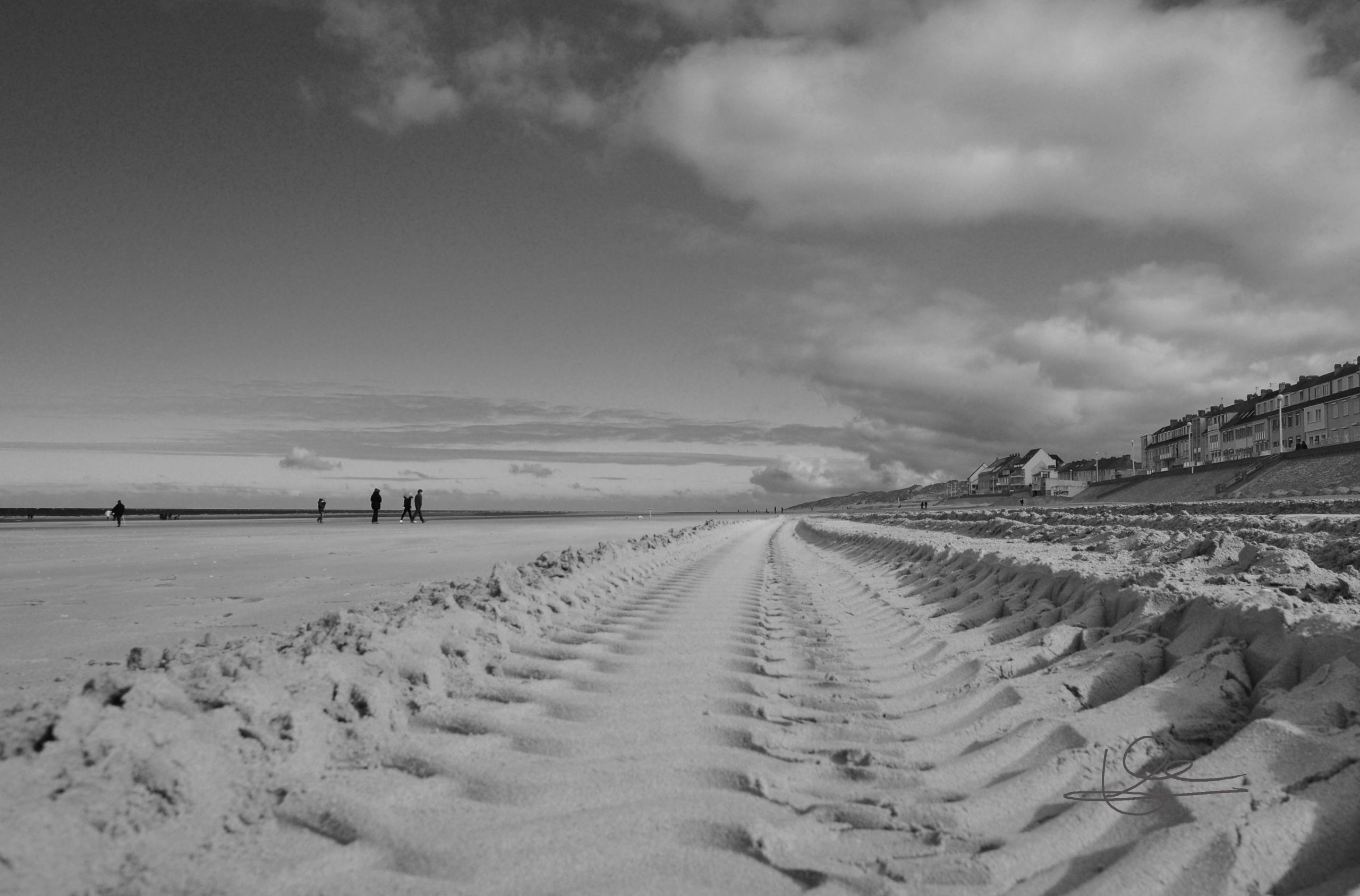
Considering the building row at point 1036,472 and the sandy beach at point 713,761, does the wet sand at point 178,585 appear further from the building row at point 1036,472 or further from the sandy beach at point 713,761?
the building row at point 1036,472

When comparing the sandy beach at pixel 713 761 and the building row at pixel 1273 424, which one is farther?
the building row at pixel 1273 424

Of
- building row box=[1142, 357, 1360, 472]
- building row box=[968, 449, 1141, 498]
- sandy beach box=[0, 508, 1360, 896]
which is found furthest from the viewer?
building row box=[968, 449, 1141, 498]

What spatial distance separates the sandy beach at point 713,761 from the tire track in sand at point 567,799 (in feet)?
0.04

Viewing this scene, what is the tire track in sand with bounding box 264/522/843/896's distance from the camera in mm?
1954

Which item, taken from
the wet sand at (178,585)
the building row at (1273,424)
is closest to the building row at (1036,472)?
the building row at (1273,424)

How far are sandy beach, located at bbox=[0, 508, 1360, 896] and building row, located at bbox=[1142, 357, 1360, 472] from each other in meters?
61.2

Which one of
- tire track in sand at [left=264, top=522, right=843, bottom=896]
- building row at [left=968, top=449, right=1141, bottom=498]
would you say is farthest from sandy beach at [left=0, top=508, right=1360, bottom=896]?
building row at [left=968, top=449, right=1141, bottom=498]

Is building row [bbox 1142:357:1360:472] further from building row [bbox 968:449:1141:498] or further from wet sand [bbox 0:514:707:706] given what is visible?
wet sand [bbox 0:514:707:706]

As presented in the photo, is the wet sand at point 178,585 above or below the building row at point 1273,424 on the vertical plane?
below

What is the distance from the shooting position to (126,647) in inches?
164

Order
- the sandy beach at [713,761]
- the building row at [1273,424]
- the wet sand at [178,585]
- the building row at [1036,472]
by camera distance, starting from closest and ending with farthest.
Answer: the sandy beach at [713,761]
the wet sand at [178,585]
the building row at [1273,424]
the building row at [1036,472]

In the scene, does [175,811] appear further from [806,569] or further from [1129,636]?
[806,569]

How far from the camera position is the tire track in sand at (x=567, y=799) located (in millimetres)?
1954

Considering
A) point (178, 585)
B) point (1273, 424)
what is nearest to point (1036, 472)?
point (1273, 424)
